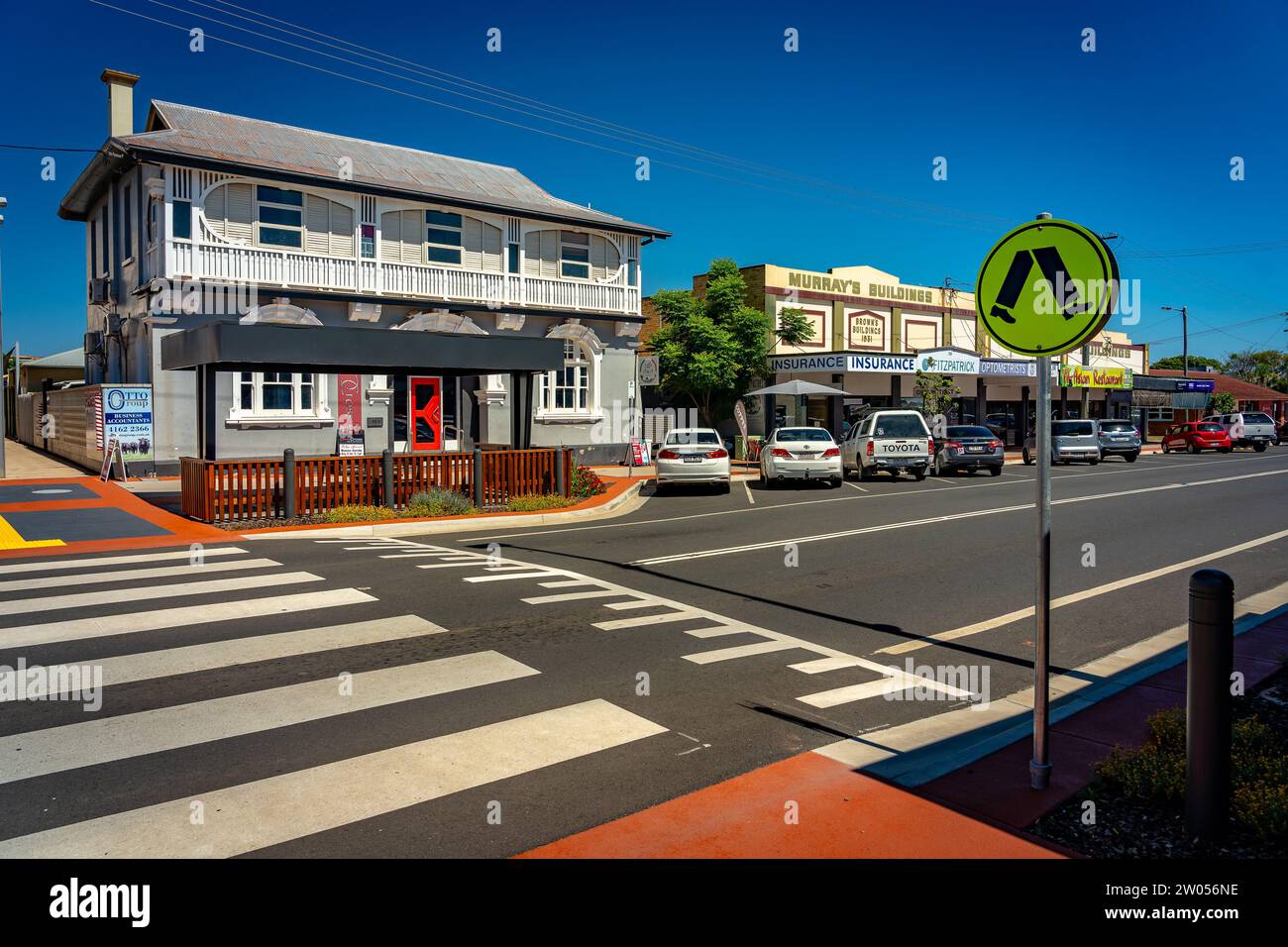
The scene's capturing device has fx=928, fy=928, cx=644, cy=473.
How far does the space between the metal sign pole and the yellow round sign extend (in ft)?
0.50

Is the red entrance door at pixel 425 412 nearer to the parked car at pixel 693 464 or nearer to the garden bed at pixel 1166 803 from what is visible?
the parked car at pixel 693 464

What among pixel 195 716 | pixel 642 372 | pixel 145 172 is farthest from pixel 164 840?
pixel 145 172

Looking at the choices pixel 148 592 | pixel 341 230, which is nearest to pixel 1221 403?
pixel 341 230

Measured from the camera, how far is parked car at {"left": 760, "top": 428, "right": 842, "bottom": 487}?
21719mm

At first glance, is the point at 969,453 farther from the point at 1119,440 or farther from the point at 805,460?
the point at 1119,440

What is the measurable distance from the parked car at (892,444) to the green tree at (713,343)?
952cm

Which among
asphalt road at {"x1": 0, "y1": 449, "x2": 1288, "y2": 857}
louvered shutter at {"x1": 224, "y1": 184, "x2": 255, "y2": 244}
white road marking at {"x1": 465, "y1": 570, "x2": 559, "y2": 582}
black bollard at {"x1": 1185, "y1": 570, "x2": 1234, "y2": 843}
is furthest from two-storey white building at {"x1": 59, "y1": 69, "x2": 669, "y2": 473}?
black bollard at {"x1": 1185, "y1": 570, "x2": 1234, "y2": 843}

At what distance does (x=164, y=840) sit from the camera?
406cm

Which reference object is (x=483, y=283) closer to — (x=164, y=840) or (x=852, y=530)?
(x=852, y=530)

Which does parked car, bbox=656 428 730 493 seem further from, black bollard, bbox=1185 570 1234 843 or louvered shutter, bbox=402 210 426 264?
black bollard, bbox=1185 570 1234 843

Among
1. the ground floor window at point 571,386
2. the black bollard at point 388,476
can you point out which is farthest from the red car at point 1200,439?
the black bollard at point 388,476

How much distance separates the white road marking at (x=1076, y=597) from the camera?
297 inches

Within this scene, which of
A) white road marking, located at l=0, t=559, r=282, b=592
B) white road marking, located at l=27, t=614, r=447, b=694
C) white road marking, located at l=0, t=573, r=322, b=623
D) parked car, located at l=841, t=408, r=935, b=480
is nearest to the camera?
white road marking, located at l=27, t=614, r=447, b=694

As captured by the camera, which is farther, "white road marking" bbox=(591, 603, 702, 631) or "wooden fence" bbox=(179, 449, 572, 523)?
"wooden fence" bbox=(179, 449, 572, 523)
